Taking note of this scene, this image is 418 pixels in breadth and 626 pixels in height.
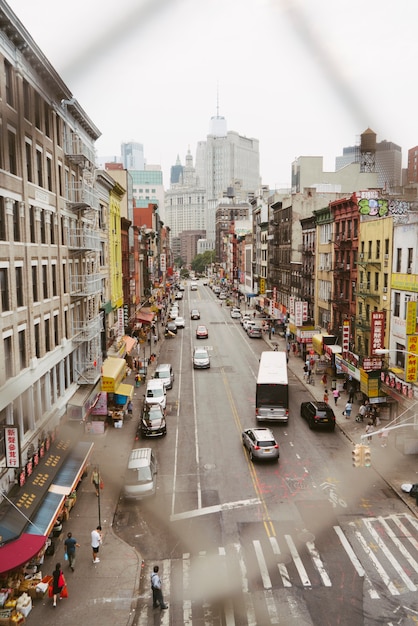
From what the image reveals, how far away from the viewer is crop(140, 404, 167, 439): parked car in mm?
35688

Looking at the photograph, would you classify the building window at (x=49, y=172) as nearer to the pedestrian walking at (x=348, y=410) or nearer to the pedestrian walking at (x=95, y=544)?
the pedestrian walking at (x=95, y=544)

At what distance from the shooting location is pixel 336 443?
113 ft

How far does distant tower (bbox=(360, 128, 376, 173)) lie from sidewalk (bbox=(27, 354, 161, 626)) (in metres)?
17.2

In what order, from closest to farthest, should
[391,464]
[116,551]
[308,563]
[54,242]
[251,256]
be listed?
[308,563] → [116,551] → [54,242] → [391,464] → [251,256]

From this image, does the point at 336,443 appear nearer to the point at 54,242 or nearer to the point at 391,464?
the point at 391,464

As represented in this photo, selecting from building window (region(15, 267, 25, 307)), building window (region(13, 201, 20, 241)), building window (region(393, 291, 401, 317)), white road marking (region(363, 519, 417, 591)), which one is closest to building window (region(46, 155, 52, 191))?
building window (region(13, 201, 20, 241))

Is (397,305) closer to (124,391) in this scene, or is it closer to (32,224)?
(124,391)

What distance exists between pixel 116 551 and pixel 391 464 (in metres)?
16.2

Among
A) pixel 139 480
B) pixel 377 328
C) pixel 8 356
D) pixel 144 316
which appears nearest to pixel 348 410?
pixel 377 328

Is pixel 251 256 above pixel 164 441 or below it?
above

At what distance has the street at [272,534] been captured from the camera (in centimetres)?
1745

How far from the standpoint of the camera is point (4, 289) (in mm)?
20016

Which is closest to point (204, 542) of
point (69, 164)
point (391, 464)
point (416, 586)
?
point (416, 586)

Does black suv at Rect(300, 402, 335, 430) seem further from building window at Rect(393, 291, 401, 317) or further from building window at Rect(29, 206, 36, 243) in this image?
building window at Rect(29, 206, 36, 243)
